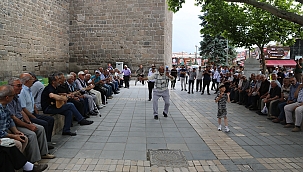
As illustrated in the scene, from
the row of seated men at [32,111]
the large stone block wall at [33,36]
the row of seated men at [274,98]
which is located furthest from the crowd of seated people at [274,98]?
the large stone block wall at [33,36]

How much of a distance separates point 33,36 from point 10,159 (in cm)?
1495

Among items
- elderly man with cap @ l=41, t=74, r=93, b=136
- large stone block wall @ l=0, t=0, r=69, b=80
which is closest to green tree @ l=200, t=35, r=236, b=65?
large stone block wall @ l=0, t=0, r=69, b=80

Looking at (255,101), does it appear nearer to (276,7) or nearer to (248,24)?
(276,7)

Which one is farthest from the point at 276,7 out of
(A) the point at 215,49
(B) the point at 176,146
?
(A) the point at 215,49

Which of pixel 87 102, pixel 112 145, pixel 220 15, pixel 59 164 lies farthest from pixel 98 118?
pixel 220 15

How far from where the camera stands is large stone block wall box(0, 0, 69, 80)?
13656 millimetres

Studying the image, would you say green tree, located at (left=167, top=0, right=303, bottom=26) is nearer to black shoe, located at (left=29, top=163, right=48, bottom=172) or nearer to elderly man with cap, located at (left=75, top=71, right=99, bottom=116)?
elderly man with cap, located at (left=75, top=71, right=99, bottom=116)

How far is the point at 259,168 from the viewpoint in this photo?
391 cm

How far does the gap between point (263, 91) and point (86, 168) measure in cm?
682

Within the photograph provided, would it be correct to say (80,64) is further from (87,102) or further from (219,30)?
(87,102)

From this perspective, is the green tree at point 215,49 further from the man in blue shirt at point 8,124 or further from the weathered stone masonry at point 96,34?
the man in blue shirt at point 8,124

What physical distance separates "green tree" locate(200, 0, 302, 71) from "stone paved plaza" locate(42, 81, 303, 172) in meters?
7.79

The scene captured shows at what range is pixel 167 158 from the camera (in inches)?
168

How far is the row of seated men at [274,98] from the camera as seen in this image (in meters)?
6.54
